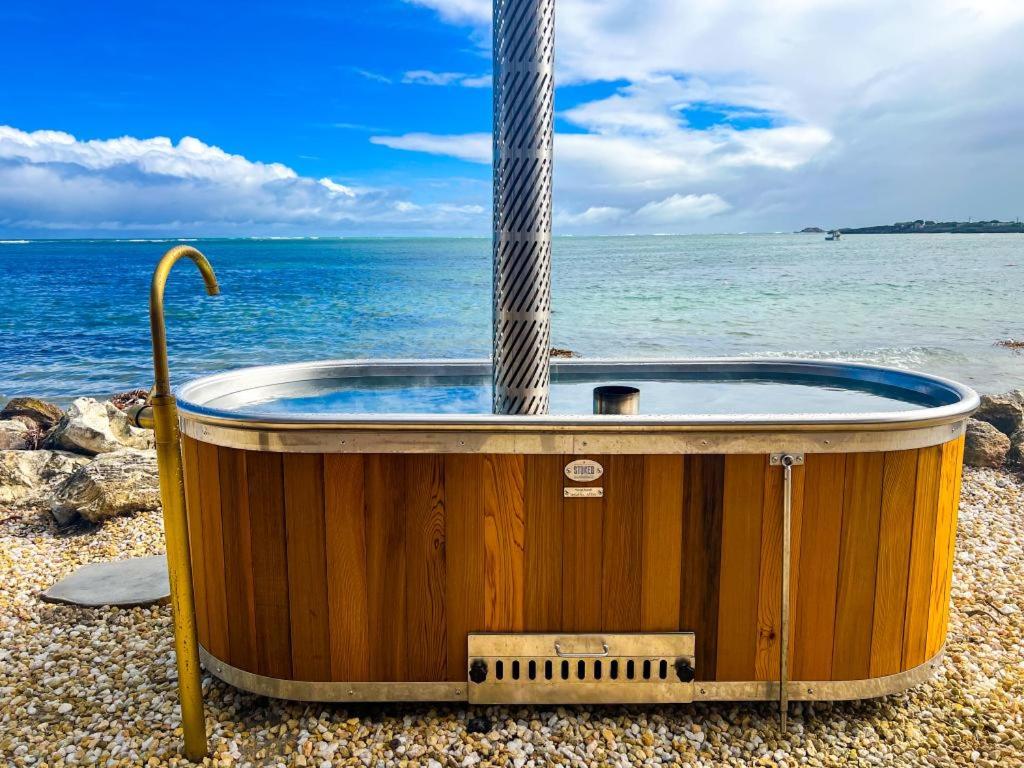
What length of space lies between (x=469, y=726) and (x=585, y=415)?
116 centimetres

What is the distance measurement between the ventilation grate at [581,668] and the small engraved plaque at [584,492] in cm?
48

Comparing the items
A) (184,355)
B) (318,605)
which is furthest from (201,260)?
(184,355)

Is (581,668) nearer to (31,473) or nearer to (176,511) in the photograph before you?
(176,511)

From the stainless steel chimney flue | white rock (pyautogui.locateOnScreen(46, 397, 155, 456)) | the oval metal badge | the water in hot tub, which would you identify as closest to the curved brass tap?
the water in hot tub

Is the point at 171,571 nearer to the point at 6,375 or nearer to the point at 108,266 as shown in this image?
the point at 6,375

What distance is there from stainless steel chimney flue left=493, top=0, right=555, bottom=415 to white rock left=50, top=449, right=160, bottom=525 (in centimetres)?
308

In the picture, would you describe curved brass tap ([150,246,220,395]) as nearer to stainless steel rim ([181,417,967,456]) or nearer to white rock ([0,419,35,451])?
stainless steel rim ([181,417,967,456])

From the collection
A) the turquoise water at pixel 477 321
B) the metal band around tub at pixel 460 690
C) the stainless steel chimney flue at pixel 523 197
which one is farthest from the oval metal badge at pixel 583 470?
the turquoise water at pixel 477 321

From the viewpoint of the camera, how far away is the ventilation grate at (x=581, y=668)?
256cm

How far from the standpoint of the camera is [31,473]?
5.72 metres

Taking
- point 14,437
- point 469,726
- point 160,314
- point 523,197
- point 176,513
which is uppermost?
point 523,197

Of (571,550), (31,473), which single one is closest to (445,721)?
(571,550)

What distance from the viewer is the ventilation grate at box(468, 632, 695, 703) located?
8.40ft

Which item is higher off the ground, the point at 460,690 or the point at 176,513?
the point at 176,513
